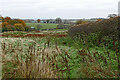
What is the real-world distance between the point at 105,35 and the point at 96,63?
3.48m

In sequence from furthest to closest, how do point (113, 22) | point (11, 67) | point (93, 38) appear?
point (93, 38)
point (113, 22)
point (11, 67)

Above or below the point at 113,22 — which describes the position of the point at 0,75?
below

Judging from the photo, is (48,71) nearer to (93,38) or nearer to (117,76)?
(117,76)

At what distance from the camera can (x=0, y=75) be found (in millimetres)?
2961

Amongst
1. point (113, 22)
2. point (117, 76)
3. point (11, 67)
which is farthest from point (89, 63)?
point (113, 22)

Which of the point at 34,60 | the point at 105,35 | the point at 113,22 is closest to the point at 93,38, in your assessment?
the point at 105,35

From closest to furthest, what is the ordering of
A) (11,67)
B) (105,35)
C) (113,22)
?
(11,67)
(113,22)
(105,35)

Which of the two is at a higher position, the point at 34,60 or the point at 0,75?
the point at 34,60

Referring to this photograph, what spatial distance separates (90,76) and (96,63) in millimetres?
301

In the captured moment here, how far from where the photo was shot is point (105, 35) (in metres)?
6.03

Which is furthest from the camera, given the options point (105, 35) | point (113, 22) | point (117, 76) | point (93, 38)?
point (93, 38)

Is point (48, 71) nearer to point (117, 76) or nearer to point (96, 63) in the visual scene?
point (96, 63)

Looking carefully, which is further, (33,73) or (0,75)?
(0,75)

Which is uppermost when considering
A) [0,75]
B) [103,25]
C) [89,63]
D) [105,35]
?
[103,25]
